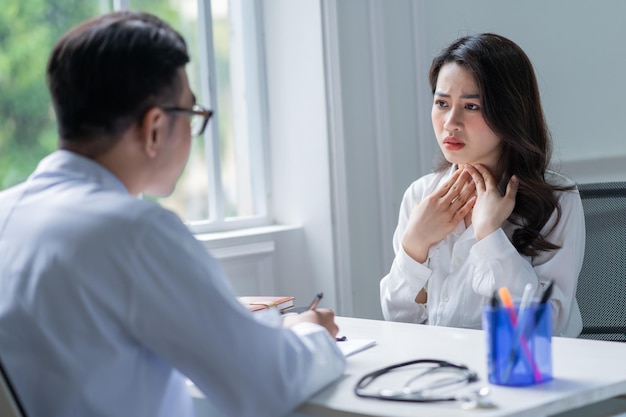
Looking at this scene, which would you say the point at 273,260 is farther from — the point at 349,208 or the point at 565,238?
the point at 565,238

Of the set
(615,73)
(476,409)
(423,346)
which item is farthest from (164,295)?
(615,73)

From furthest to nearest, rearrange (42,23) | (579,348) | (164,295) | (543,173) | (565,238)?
(42,23), (543,173), (565,238), (579,348), (164,295)

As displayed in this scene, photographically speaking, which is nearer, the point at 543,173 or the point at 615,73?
the point at 543,173

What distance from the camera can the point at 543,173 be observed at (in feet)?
7.38

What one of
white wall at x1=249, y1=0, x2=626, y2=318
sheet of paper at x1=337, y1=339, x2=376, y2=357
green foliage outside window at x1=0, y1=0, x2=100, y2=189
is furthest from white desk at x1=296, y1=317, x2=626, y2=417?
white wall at x1=249, y1=0, x2=626, y2=318

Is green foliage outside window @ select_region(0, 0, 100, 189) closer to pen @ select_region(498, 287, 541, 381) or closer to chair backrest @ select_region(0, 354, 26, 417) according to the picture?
chair backrest @ select_region(0, 354, 26, 417)

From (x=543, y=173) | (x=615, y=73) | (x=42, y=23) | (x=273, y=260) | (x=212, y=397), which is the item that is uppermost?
(x=42, y=23)

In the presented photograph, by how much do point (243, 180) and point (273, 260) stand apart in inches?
12.8

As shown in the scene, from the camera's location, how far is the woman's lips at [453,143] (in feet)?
7.23

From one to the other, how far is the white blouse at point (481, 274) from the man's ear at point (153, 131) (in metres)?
0.97

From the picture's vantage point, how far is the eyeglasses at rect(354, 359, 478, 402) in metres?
1.33

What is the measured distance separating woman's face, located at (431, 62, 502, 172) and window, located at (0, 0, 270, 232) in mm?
1149

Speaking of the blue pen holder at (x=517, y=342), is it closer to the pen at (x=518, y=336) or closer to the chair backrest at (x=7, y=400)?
the pen at (x=518, y=336)

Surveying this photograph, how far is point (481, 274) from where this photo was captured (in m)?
2.10
